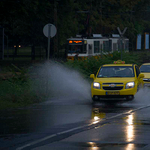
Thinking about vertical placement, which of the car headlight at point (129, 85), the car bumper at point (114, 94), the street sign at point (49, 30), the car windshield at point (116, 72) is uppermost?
the street sign at point (49, 30)

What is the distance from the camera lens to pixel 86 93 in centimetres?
2253

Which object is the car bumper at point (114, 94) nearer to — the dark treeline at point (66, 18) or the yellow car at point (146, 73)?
the yellow car at point (146, 73)

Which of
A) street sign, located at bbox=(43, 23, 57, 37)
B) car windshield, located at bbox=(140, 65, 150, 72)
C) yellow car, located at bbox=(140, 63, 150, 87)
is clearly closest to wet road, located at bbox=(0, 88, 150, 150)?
street sign, located at bbox=(43, 23, 57, 37)

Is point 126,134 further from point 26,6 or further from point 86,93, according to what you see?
point 26,6

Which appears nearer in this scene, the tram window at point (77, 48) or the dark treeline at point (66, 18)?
the dark treeline at point (66, 18)

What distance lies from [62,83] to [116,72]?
4.68 m

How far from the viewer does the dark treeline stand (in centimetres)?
3830

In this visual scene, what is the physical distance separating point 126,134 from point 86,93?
11713 millimetres

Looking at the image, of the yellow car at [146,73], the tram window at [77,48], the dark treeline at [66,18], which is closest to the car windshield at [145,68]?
the yellow car at [146,73]

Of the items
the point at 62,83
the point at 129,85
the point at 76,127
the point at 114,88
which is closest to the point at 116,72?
the point at 129,85

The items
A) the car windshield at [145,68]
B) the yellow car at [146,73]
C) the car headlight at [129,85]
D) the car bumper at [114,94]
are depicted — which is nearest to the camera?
the car bumper at [114,94]

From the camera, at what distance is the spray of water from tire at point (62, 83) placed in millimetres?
21281

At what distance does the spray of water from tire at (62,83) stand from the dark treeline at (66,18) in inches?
377

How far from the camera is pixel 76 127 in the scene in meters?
12.0
